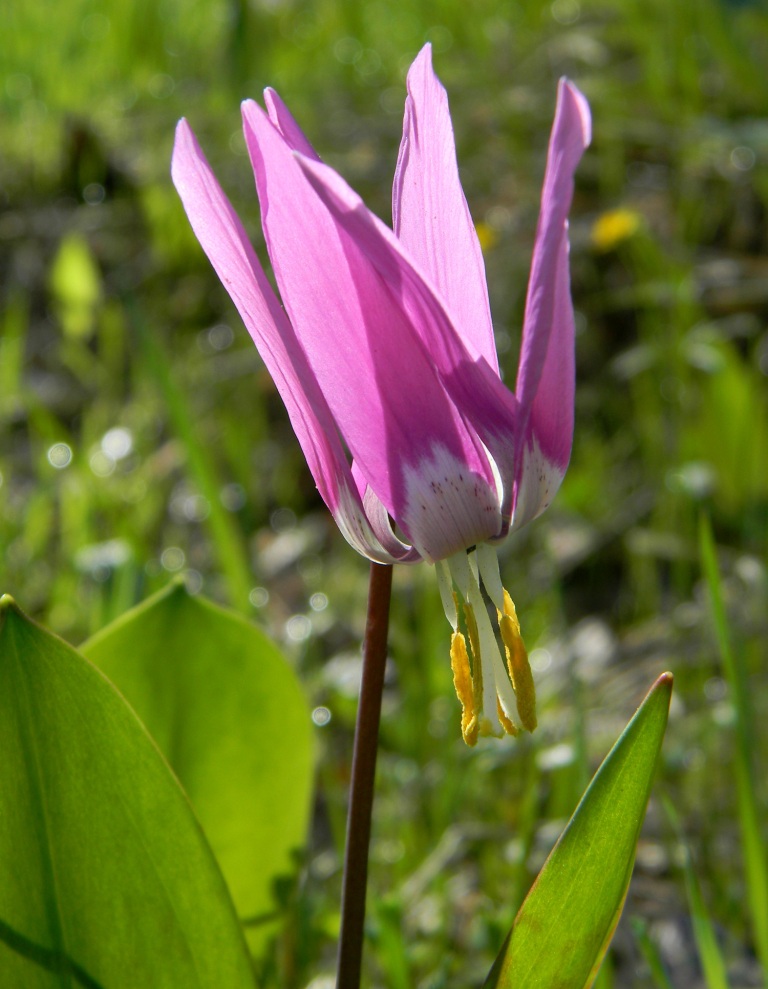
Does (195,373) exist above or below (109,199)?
below

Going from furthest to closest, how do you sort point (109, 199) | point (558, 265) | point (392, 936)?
point (109, 199) → point (392, 936) → point (558, 265)

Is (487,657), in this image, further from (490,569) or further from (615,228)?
(615,228)

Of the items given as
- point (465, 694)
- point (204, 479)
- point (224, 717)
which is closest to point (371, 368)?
point (465, 694)

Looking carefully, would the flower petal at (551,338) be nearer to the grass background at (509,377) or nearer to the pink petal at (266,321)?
the pink petal at (266,321)

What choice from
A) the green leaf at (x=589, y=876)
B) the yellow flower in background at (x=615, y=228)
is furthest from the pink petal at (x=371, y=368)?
the yellow flower in background at (x=615, y=228)

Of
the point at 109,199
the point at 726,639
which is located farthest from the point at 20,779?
the point at 109,199

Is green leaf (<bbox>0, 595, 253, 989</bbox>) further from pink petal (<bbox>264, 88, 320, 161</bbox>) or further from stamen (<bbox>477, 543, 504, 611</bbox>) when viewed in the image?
pink petal (<bbox>264, 88, 320, 161</bbox>)

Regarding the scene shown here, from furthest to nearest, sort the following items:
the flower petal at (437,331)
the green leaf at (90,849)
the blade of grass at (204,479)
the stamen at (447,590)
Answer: the blade of grass at (204,479) < the stamen at (447,590) < the green leaf at (90,849) < the flower petal at (437,331)

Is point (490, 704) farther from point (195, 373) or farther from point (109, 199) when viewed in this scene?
point (109, 199)
